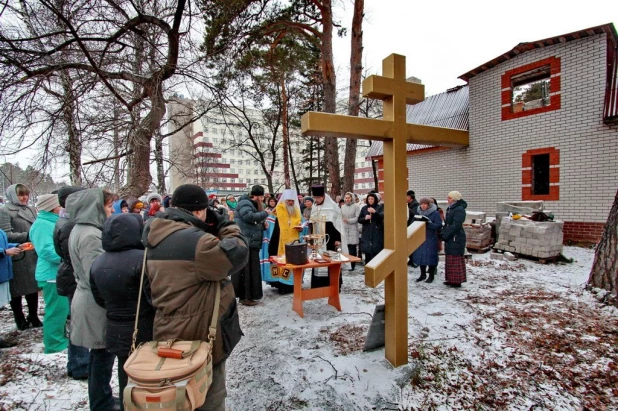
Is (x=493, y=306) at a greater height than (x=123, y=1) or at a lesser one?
lesser

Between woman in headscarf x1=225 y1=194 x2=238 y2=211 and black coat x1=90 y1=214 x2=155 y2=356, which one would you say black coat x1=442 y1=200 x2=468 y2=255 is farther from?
woman in headscarf x1=225 y1=194 x2=238 y2=211

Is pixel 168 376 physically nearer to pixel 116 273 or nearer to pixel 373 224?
pixel 116 273

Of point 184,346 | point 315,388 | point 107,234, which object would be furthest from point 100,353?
point 315,388

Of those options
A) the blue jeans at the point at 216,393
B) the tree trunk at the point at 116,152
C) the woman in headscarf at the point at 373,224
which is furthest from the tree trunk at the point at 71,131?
the woman in headscarf at the point at 373,224

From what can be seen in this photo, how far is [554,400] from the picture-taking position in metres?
2.46

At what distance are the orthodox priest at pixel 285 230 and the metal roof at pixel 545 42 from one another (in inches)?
385

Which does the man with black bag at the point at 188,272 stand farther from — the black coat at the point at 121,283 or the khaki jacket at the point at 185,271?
the black coat at the point at 121,283

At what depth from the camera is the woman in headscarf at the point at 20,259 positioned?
396 cm

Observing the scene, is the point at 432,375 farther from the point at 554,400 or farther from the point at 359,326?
the point at 359,326

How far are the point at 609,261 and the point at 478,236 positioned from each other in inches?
157

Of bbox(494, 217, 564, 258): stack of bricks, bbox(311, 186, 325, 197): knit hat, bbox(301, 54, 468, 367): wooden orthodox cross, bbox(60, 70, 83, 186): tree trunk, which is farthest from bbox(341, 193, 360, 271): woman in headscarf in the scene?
bbox(60, 70, 83, 186): tree trunk

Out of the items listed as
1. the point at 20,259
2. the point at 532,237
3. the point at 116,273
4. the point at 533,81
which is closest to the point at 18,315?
the point at 20,259

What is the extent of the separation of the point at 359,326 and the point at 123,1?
531cm

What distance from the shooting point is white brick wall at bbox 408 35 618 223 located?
28.5 feet
